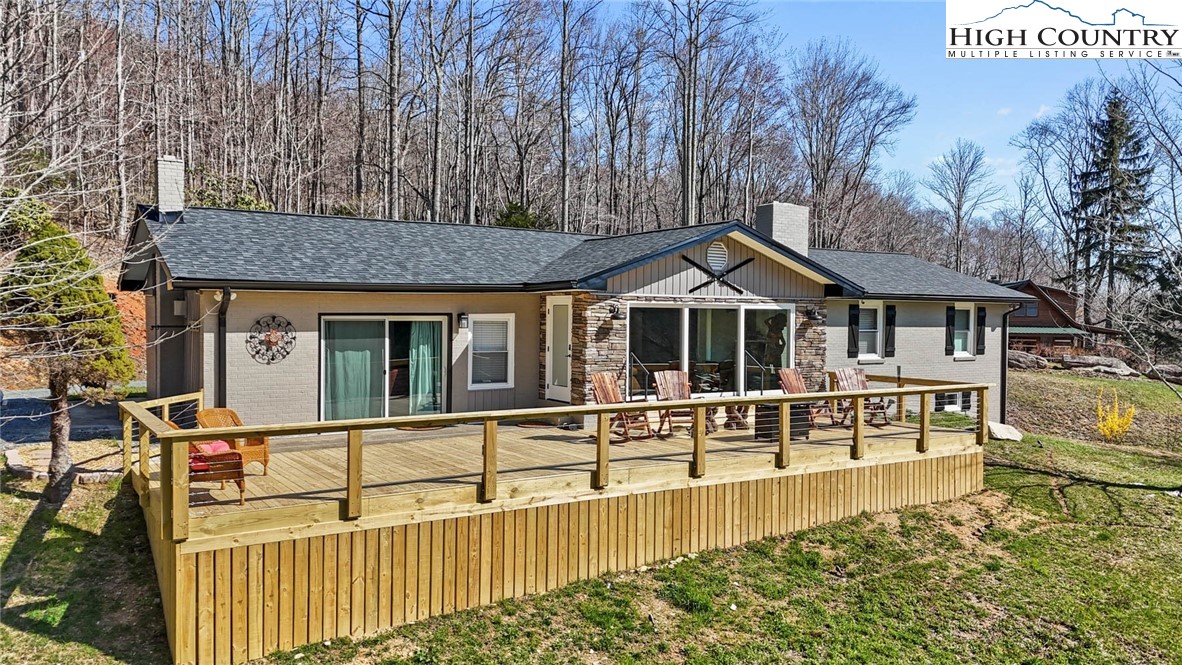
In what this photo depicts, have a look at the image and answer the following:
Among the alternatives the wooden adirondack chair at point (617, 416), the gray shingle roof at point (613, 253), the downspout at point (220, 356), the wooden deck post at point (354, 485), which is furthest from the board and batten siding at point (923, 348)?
the wooden deck post at point (354, 485)

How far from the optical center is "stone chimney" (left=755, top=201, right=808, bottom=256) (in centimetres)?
1417

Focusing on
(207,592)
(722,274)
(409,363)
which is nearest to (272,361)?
(409,363)

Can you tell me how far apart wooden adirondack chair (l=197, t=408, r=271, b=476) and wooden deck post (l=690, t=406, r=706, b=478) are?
12.8ft

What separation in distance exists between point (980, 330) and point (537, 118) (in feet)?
58.6

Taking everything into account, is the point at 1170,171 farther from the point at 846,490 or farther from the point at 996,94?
the point at 846,490

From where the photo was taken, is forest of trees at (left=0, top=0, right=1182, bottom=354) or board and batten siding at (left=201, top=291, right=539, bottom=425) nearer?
board and batten siding at (left=201, top=291, right=539, bottom=425)

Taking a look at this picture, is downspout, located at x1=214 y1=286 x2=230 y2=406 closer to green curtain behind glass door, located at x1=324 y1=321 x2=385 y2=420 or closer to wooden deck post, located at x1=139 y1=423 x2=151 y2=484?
green curtain behind glass door, located at x1=324 y1=321 x2=385 y2=420

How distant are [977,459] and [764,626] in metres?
5.18

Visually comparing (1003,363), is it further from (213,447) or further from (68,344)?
(68,344)

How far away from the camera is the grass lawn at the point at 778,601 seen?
5551 mm

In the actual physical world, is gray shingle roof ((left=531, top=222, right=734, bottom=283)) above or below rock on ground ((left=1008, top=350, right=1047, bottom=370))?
above

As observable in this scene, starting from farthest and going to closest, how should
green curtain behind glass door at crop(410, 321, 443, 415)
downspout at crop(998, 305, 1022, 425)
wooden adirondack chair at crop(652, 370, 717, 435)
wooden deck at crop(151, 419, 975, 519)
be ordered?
downspout at crop(998, 305, 1022, 425) → green curtain behind glass door at crop(410, 321, 443, 415) → wooden adirondack chair at crop(652, 370, 717, 435) → wooden deck at crop(151, 419, 975, 519)

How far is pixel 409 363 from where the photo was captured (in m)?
10.8
